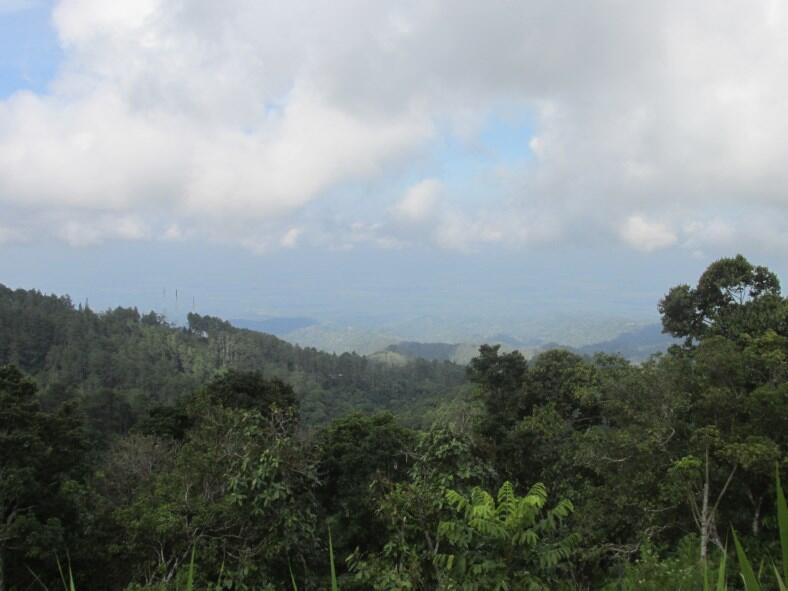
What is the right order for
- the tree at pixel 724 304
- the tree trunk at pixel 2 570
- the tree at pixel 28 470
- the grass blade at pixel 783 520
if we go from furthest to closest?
the tree at pixel 724 304, the tree at pixel 28 470, the tree trunk at pixel 2 570, the grass blade at pixel 783 520

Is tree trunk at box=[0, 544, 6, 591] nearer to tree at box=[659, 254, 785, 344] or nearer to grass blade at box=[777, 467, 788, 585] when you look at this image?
grass blade at box=[777, 467, 788, 585]

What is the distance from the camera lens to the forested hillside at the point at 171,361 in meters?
65.1

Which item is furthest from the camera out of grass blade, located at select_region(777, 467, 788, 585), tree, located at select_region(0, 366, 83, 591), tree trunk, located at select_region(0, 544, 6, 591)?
tree, located at select_region(0, 366, 83, 591)

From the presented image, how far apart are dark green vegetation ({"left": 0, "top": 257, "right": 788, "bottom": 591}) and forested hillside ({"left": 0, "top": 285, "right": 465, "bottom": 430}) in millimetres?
29611

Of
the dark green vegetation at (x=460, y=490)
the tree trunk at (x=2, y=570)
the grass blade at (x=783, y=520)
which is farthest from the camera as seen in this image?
the tree trunk at (x=2, y=570)

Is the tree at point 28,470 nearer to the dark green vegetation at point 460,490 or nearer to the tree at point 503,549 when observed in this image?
the dark green vegetation at point 460,490

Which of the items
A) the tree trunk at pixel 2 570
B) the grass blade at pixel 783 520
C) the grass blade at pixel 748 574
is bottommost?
the tree trunk at pixel 2 570

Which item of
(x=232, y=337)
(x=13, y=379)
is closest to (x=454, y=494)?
(x=13, y=379)

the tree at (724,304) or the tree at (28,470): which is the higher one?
the tree at (724,304)

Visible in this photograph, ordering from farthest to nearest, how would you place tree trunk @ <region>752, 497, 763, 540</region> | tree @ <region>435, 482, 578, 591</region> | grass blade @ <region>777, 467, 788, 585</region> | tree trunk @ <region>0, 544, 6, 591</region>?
tree trunk @ <region>0, 544, 6, 591</region> < tree trunk @ <region>752, 497, 763, 540</region> < tree @ <region>435, 482, 578, 591</region> < grass blade @ <region>777, 467, 788, 585</region>

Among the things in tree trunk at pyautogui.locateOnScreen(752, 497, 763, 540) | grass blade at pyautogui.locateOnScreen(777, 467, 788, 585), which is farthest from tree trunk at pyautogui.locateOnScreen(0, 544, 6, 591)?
tree trunk at pyautogui.locateOnScreen(752, 497, 763, 540)

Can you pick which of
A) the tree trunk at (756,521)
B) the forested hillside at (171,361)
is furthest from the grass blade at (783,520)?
the forested hillside at (171,361)

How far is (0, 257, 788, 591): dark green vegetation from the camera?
7.59 meters

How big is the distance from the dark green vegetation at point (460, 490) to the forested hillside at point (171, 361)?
29611 mm
